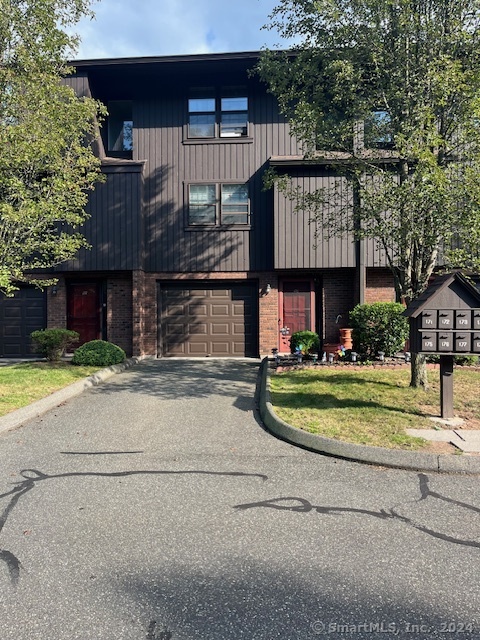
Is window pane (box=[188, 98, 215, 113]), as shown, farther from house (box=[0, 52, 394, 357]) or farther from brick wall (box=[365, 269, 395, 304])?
brick wall (box=[365, 269, 395, 304])

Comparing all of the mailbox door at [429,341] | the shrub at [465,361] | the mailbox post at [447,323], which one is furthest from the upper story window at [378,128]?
the shrub at [465,361]

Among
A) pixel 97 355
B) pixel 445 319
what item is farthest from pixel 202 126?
pixel 445 319

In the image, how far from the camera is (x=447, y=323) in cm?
602

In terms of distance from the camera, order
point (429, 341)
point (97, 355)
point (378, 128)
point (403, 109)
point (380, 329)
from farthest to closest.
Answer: point (97, 355) → point (380, 329) → point (378, 128) → point (403, 109) → point (429, 341)

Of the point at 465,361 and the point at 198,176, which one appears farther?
the point at 198,176

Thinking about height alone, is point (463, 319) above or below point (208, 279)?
below

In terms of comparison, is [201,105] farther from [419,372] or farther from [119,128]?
[419,372]

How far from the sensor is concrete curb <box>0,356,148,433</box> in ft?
21.2

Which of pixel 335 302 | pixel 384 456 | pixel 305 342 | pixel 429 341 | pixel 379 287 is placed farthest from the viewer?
pixel 335 302

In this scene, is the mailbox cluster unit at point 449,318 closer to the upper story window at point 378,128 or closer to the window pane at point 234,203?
the upper story window at point 378,128

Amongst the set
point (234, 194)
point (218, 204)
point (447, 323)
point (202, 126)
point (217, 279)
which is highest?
point (202, 126)

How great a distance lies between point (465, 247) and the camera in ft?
23.7

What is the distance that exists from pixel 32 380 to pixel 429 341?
8136mm

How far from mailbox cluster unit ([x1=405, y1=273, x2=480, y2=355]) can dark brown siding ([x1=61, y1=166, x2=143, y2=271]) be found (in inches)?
394
